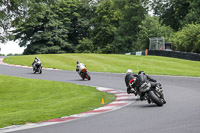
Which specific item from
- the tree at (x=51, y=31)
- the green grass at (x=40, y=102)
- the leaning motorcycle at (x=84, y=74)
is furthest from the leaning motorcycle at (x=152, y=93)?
Answer: the tree at (x=51, y=31)

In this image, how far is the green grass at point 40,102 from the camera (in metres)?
9.32

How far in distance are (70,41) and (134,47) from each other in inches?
567

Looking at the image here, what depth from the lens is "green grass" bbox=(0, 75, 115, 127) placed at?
367 inches

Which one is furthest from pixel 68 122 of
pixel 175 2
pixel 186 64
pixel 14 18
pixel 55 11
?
pixel 55 11

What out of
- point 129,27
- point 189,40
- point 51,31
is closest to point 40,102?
point 189,40

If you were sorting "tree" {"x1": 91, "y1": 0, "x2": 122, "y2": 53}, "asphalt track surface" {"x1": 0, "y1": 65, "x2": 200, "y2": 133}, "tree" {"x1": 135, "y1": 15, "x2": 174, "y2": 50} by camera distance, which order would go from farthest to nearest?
"tree" {"x1": 91, "y1": 0, "x2": 122, "y2": 53}
"tree" {"x1": 135, "y1": 15, "x2": 174, "y2": 50}
"asphalt track surface" {"x1": 0, "y1": 65, "x2": 200, "y2": 133}

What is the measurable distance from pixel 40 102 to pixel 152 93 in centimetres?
435

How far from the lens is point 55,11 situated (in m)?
70.0

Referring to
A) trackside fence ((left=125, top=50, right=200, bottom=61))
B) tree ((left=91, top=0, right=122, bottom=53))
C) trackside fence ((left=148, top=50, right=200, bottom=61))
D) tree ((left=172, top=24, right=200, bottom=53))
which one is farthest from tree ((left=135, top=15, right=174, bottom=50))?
tree ((left=172, top=24, right=200, bottom=53))

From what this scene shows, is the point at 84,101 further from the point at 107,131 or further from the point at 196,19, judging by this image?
the point at 196,19

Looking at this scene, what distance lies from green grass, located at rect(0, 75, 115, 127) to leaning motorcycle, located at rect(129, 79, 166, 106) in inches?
61.9

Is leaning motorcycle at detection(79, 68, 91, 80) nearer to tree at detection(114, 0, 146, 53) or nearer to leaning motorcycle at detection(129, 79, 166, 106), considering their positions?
leaning motorcycle at detection(129, 79, 166, 106)

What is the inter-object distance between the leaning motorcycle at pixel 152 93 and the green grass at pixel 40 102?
1.57 m

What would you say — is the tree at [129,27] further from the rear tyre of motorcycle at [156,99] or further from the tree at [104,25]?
the rear tyre of motorcycle at [156,99]
